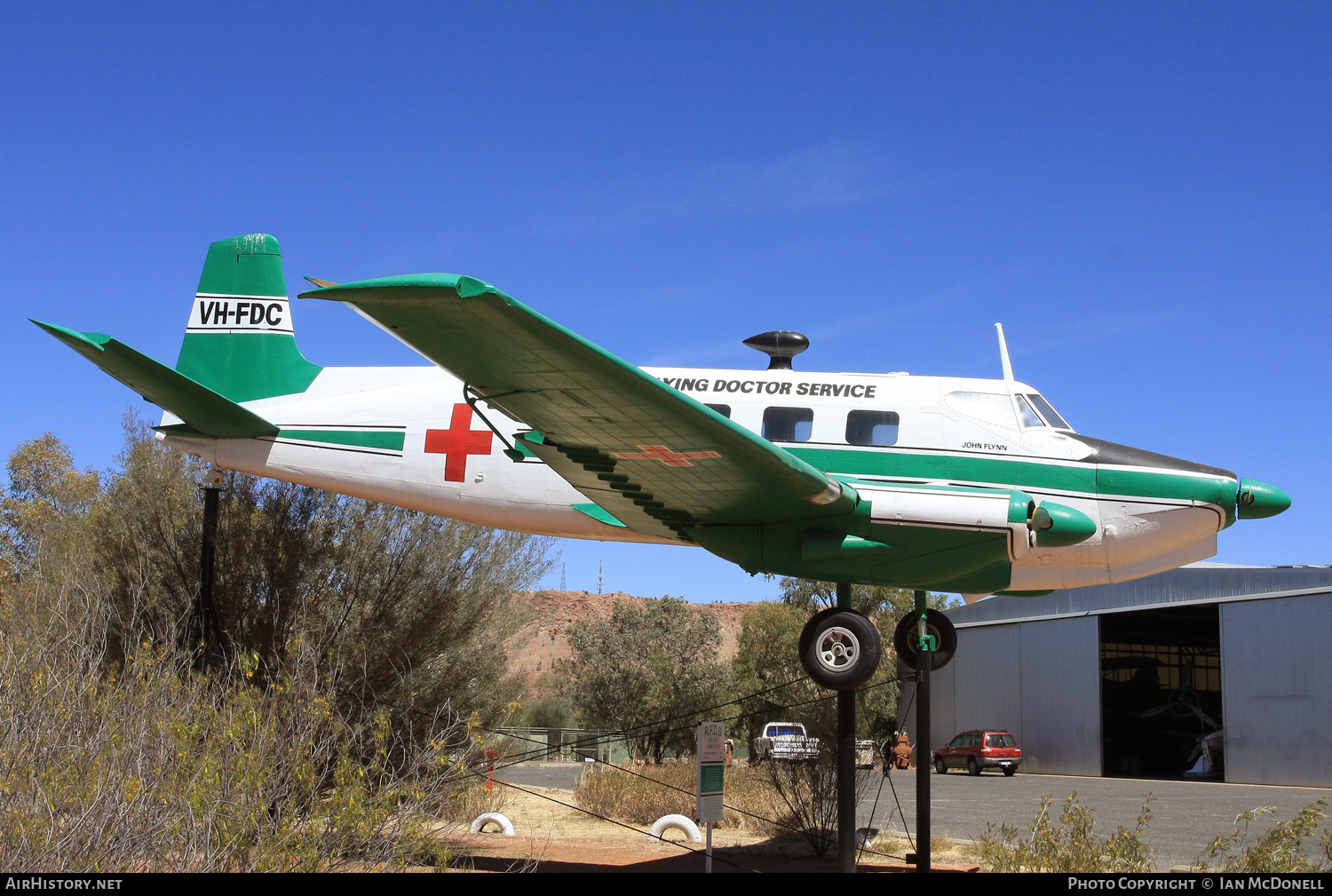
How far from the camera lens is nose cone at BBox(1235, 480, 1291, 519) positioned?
10.5 m

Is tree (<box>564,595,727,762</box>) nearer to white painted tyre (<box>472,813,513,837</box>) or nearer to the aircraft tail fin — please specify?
white painted tyre (<box>472,813,513,837</box>)

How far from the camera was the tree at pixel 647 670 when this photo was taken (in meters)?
37.6

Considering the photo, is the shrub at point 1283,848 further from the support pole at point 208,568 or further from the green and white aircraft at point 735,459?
the support pole at point 208,568

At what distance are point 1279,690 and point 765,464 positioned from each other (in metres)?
30.5

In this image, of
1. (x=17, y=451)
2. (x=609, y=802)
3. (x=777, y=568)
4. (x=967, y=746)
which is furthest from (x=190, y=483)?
(x=17, y=451)

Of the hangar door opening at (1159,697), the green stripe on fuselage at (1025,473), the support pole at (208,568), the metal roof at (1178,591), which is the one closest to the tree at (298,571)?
the support pole at (208,568)

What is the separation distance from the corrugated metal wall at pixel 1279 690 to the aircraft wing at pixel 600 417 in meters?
28.4

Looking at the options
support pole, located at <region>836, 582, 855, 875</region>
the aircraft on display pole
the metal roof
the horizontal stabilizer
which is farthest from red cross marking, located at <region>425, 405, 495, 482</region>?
the metal roof

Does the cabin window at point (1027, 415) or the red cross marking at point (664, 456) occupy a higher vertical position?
the cabin window at point (1027, 415)

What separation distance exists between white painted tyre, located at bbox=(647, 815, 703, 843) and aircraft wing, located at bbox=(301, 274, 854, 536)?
6.17m

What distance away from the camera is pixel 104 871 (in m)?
6.30

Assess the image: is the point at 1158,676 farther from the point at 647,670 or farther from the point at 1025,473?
the point at 1025,473

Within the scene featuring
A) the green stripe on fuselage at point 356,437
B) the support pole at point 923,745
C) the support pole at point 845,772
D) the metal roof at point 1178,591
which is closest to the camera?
the support pole at point 845,772

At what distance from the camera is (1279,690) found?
105 ft
